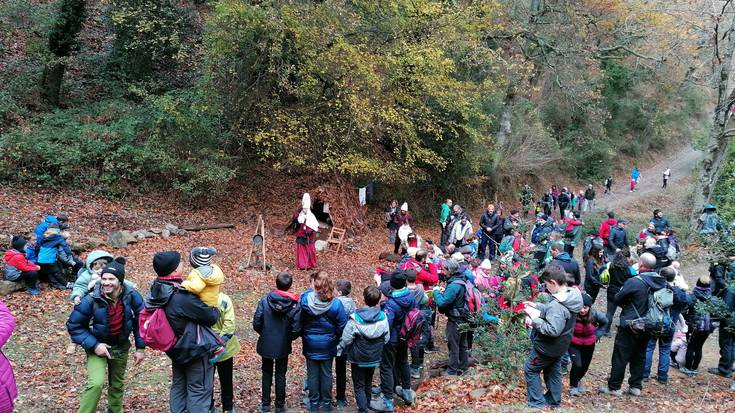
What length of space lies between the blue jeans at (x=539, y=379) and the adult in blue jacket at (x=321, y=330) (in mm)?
2246

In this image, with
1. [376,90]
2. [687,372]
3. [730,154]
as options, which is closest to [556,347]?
[687,372]

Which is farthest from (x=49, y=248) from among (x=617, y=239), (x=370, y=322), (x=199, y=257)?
(x=617, y=239)

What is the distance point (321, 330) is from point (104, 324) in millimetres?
2163

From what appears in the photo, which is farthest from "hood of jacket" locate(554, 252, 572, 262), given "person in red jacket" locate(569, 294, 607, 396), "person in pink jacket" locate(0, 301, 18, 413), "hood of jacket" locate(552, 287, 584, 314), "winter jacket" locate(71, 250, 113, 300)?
"person in pink jacket" locate(0, 301, 18, 413)

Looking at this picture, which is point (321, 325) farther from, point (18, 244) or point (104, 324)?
point (18, 244)

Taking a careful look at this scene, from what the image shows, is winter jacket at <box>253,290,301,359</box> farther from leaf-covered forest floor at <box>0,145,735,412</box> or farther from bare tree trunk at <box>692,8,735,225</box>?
bare tree trunk at <box>692,8,735,225</box>

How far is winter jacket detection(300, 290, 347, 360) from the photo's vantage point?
5.58 m

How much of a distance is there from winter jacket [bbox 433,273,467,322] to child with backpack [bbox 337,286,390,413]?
52.8 inches

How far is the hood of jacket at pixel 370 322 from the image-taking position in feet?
18.4

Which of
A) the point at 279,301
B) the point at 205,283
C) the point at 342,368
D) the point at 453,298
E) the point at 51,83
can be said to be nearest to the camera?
the point at 205,283

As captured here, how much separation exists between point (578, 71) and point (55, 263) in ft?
69.6

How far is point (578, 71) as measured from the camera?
2266cm

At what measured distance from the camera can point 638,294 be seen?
670cm

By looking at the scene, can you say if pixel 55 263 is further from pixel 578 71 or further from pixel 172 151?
pixel 578 71
